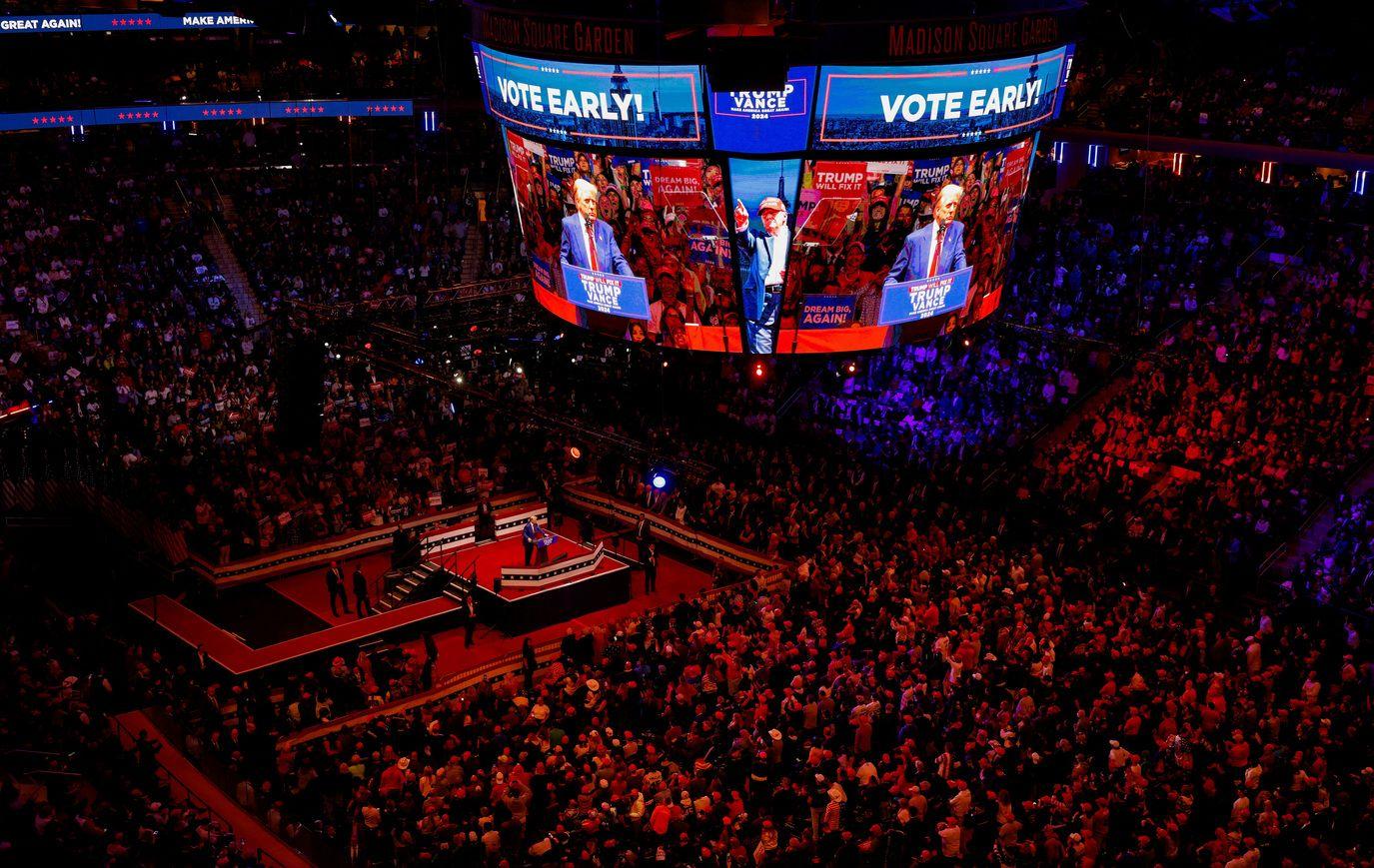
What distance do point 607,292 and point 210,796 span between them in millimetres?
8372

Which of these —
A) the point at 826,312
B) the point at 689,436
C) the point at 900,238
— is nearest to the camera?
the point at 900,238

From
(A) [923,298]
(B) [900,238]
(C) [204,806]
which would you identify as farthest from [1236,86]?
(C) [204,806]

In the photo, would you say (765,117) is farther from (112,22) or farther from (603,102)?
(112,22)

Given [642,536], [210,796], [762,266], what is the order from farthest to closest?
[642,536], [210,796], [762,266]

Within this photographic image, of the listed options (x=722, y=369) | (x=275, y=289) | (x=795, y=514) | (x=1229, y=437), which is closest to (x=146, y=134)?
(x=275, y=289)

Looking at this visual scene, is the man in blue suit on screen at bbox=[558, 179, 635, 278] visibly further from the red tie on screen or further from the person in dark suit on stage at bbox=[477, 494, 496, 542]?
the person in dark suit on stage at bbox=[477, 494, 496, 542]

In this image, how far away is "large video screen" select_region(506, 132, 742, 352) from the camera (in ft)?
50.2

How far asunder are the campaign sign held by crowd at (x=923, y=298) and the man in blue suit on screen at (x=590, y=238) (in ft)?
10.6

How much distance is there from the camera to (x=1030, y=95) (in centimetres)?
1541

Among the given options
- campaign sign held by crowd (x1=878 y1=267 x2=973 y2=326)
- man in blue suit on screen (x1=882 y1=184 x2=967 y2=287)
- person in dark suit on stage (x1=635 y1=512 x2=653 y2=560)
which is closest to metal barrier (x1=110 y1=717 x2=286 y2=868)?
campaign sign held by crowd (x1=878 y1=267 x2=973 y2=326)

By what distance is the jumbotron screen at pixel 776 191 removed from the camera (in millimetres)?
14395

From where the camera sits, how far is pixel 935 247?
15.9 m

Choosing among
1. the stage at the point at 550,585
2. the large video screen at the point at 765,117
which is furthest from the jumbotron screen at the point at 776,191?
the stage at the point at 550,585

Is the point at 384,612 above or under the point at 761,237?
under
